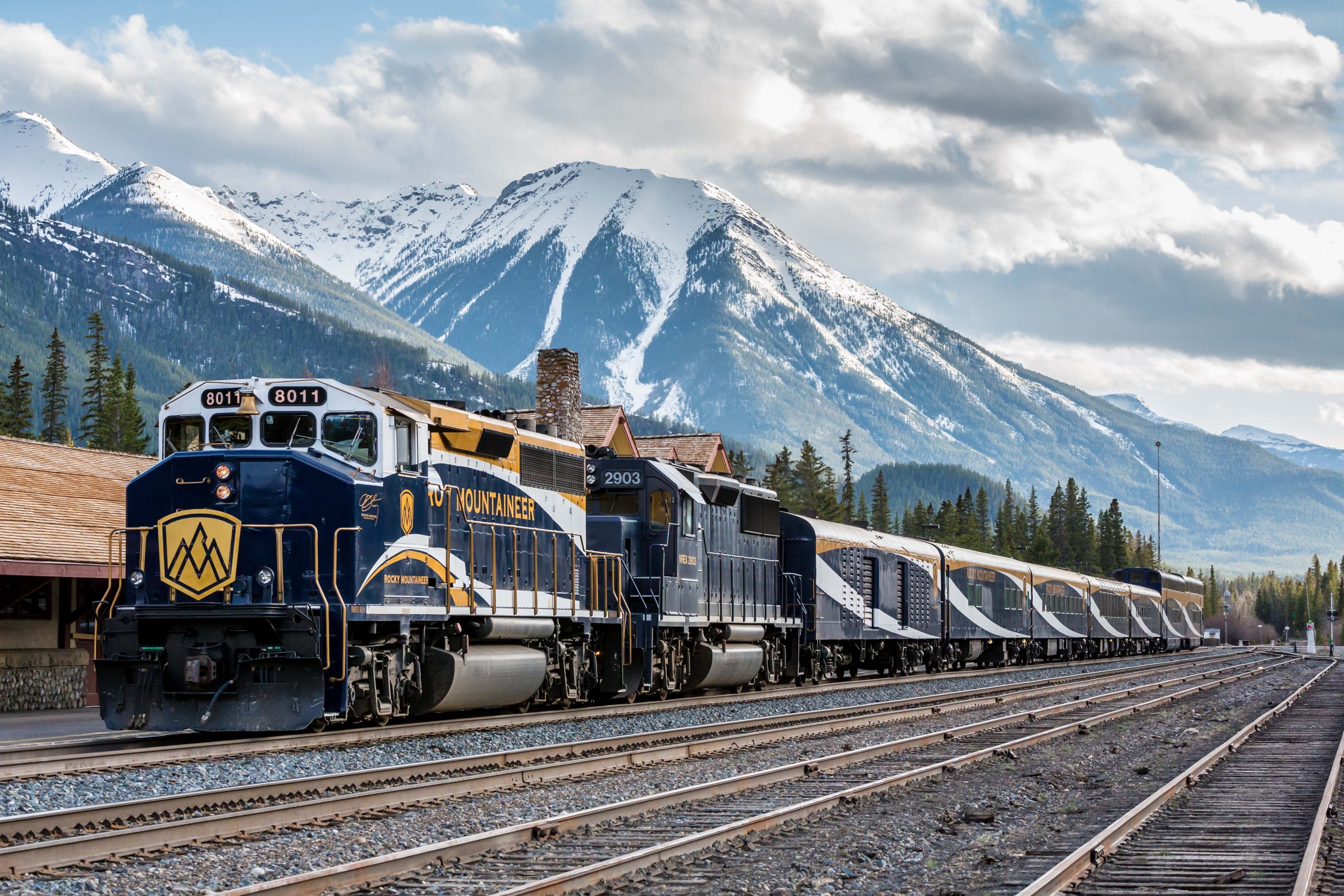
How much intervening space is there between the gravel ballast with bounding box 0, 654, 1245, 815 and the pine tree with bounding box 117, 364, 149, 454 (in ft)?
280

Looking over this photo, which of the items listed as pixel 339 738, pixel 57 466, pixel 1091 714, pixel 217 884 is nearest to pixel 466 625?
pixel 339 738

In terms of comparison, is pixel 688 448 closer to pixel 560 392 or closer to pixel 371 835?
pixel 560 392

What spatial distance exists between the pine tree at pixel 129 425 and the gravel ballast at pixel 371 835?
92.6m

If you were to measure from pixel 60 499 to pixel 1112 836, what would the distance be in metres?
22.8

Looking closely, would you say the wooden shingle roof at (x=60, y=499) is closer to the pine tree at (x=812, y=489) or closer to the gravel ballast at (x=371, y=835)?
the gravel ballast at (x=371, y=835)

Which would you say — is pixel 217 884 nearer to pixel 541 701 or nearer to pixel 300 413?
pixel 300 413

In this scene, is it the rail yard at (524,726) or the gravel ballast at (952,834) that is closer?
the gravel ballast at (952,834)

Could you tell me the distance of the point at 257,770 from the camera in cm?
1428

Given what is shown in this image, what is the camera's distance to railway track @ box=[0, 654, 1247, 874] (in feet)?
33.4

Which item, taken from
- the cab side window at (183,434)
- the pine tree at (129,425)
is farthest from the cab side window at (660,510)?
the pine tree at (129,425)

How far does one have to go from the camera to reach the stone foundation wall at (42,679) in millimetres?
25078

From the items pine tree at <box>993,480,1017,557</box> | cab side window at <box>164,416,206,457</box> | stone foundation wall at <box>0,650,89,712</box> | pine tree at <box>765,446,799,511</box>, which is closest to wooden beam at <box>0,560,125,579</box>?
stone foundation wall at <box>0,650,89,712</box>

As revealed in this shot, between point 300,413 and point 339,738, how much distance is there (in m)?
3.97

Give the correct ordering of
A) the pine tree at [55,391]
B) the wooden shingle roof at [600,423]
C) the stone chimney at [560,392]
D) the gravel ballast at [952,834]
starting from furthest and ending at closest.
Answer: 1. the pine tree at [55,391]
2. the wooden shingle roof at [600,423]
3. the stone chimney at [560,392]
4. the gravel ballast at [952,834]
